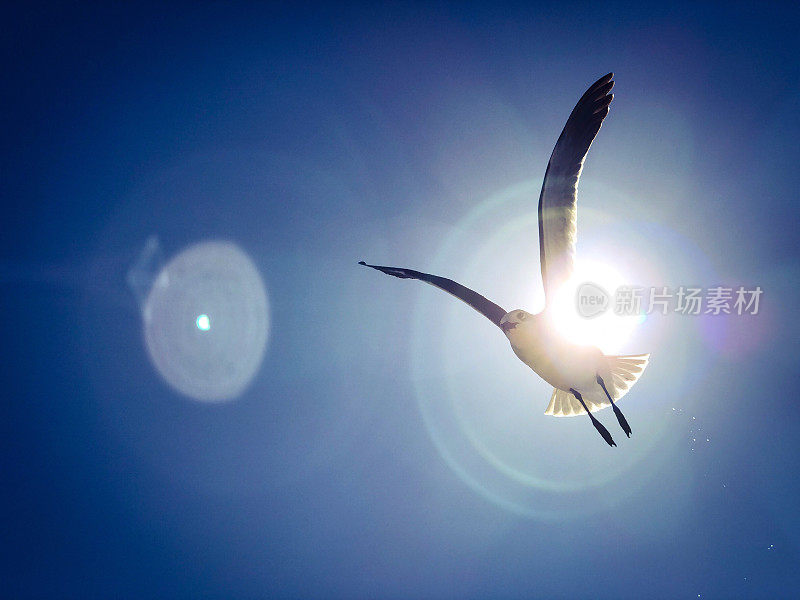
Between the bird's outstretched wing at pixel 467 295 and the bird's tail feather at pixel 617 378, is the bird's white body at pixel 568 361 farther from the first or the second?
the bird's outstretched wing at pixel 467 295

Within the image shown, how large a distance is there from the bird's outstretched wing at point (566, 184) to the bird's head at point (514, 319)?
1.06 feet

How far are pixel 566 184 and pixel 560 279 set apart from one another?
0.95 metres

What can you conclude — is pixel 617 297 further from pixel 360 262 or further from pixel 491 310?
pixel 360 262

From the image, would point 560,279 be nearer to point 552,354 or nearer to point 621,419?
point 552,354

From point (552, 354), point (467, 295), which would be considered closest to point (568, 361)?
point (552, 354)

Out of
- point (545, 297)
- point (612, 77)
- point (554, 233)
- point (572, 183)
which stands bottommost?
point (545, 297)

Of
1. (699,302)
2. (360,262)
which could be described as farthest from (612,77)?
(699,302)

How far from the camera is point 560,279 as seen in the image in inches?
207

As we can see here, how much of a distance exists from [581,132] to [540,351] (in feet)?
7.31

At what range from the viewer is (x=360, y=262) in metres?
6.16

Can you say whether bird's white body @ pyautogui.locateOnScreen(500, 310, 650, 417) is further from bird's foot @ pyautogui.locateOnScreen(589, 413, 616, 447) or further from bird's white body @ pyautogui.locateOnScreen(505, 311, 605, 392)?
bird's foot @ pyautogui.locateOnScreen(589, 413, 616, 447)

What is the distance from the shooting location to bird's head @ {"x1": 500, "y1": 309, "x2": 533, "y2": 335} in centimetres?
527

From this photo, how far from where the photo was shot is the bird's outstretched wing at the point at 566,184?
4934 mm

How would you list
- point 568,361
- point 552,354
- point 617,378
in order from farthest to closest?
Result: point 617,378 < point 568,361 < point 552,354
